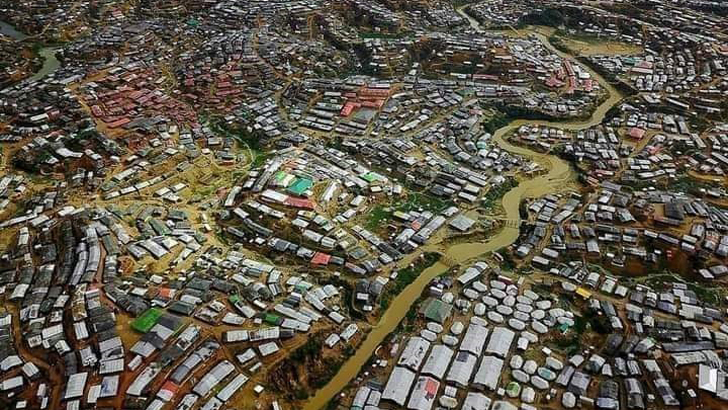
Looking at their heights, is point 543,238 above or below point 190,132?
above

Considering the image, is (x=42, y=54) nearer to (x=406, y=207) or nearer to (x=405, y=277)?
(x=406, y=207)

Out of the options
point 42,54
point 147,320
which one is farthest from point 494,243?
point 42,54

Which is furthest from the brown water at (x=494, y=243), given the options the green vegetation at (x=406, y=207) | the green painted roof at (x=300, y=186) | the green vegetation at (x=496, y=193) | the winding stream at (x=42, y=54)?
the winding stream at (x=42, y=54)

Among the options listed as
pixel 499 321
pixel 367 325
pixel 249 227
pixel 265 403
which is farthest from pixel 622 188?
pixel 265 403

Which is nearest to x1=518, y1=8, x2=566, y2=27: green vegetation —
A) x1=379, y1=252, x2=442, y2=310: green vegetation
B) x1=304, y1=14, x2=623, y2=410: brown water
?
x1=304, y1=14, x2=623, y2=410: brown water

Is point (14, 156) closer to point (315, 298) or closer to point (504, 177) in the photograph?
point (315, 298)

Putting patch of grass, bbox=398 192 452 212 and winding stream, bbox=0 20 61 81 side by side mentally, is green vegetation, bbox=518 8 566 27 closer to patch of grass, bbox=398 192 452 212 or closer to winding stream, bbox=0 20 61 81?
patch of grass, bbox=398 192 452 212
